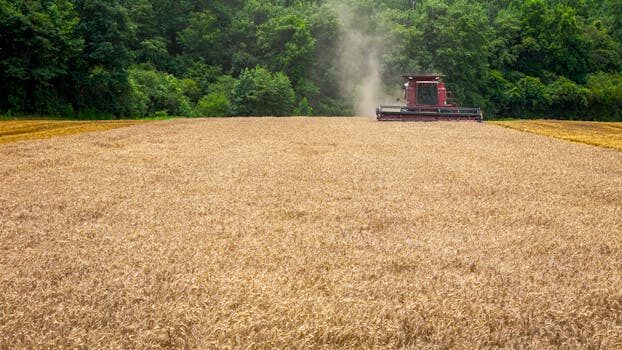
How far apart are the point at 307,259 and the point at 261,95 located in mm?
43512

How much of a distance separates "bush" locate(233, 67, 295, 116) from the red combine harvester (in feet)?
59.6

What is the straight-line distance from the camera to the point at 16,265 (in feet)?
14.1

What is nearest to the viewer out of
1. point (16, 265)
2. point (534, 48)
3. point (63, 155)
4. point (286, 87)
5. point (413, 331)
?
point (413, 331)

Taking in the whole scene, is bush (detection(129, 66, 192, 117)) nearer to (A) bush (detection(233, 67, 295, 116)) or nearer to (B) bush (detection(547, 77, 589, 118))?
(A) bush (detection(233, 67, 295, 116))

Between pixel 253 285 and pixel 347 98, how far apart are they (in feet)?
171

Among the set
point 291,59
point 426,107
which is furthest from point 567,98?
point 426,107

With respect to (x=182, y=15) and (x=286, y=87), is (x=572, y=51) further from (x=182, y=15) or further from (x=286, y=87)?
(x=182, y=15)

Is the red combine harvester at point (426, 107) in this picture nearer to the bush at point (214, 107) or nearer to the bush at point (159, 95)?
the bush at point (214, 107)

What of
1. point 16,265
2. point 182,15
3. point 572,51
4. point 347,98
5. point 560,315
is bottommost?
point 560,315

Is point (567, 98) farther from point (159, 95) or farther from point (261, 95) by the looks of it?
point (159, 95)

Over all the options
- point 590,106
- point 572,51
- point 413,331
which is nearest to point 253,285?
point 413,331

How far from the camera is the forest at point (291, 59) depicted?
35.4m

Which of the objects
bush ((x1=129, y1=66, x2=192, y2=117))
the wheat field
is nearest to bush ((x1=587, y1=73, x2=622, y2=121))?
bush ((x1=129, y1=66, x2=192, y2=117))

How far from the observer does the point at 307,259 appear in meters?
4.54
